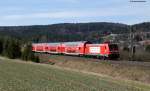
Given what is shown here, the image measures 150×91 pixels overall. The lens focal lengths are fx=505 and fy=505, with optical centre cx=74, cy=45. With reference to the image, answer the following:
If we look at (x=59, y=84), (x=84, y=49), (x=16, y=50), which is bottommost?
(x=16, y=50)

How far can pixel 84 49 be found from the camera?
85.8 meters

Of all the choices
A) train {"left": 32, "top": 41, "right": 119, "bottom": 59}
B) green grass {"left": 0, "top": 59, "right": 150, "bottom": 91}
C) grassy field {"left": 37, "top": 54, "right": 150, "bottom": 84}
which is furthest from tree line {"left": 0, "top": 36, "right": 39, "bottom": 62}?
green grass {"left": 0, "top": 59, "right": 150, "bottom": 91}

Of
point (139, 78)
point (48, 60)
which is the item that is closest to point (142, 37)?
point (48, 60)

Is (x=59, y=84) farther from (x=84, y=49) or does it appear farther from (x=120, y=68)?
(x=84, y=49)

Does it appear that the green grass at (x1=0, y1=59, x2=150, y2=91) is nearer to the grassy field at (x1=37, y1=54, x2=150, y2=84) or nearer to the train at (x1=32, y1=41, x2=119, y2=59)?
the grassy field at (x1=37, y1=54, x2=150, y2=84)

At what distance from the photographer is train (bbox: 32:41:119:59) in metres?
75.4

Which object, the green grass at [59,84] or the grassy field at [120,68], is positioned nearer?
the green grass at [59,84]

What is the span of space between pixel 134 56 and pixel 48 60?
1551cm

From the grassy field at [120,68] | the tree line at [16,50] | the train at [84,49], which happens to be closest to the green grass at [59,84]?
the grassy field at [120,68]

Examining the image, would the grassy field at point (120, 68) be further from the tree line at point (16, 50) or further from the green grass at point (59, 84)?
the tree line at point (16, 50)

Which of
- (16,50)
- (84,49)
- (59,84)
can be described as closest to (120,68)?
(59,84)

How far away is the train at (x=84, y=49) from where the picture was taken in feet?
247

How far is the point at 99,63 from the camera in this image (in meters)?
58.7

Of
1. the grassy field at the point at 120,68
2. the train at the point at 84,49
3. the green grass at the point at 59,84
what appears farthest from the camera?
the train at the point at 84,49
